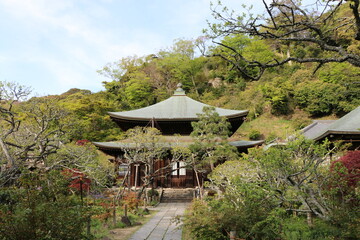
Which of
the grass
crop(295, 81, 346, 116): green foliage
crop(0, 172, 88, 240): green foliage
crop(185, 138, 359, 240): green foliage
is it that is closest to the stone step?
the grass

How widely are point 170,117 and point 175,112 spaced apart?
1.28m

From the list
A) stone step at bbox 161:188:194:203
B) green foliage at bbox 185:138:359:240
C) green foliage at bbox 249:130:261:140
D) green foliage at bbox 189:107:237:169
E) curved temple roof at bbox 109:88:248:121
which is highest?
curved temple roof at bbox 109:88:248:121

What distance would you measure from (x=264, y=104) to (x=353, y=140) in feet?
75.7

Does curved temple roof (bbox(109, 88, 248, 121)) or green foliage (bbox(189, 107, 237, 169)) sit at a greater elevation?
curved temple roof (bbox(109, 88, 248, 121))

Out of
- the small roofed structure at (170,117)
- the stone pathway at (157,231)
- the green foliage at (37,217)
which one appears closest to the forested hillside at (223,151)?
the green foliage at (37,217)

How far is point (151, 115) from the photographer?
757 inches

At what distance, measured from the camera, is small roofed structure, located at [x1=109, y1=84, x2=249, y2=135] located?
714 inches

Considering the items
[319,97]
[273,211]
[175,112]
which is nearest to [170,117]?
[175,112]

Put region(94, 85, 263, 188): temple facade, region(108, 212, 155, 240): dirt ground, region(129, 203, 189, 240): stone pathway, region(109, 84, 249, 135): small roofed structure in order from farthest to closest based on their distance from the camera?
region(109, 84, 249, 135): small roofed structure, region(94, 85, 263, 188): temple facade, region(129, 203, 189, 240): stone pathway, region(108, 212, 155, 240): dirt ground

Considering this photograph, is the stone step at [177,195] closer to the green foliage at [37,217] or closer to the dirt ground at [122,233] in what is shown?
the dirt ground at [122,233]

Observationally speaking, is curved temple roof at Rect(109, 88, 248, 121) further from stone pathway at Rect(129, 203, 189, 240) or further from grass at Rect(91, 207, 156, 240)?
grass at Rect(91, 207, 156, 240)

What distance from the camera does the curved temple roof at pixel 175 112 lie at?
1814 centimetres

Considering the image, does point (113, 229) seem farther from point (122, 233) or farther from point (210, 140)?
point (210, 140)

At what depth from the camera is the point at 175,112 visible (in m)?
19.6
